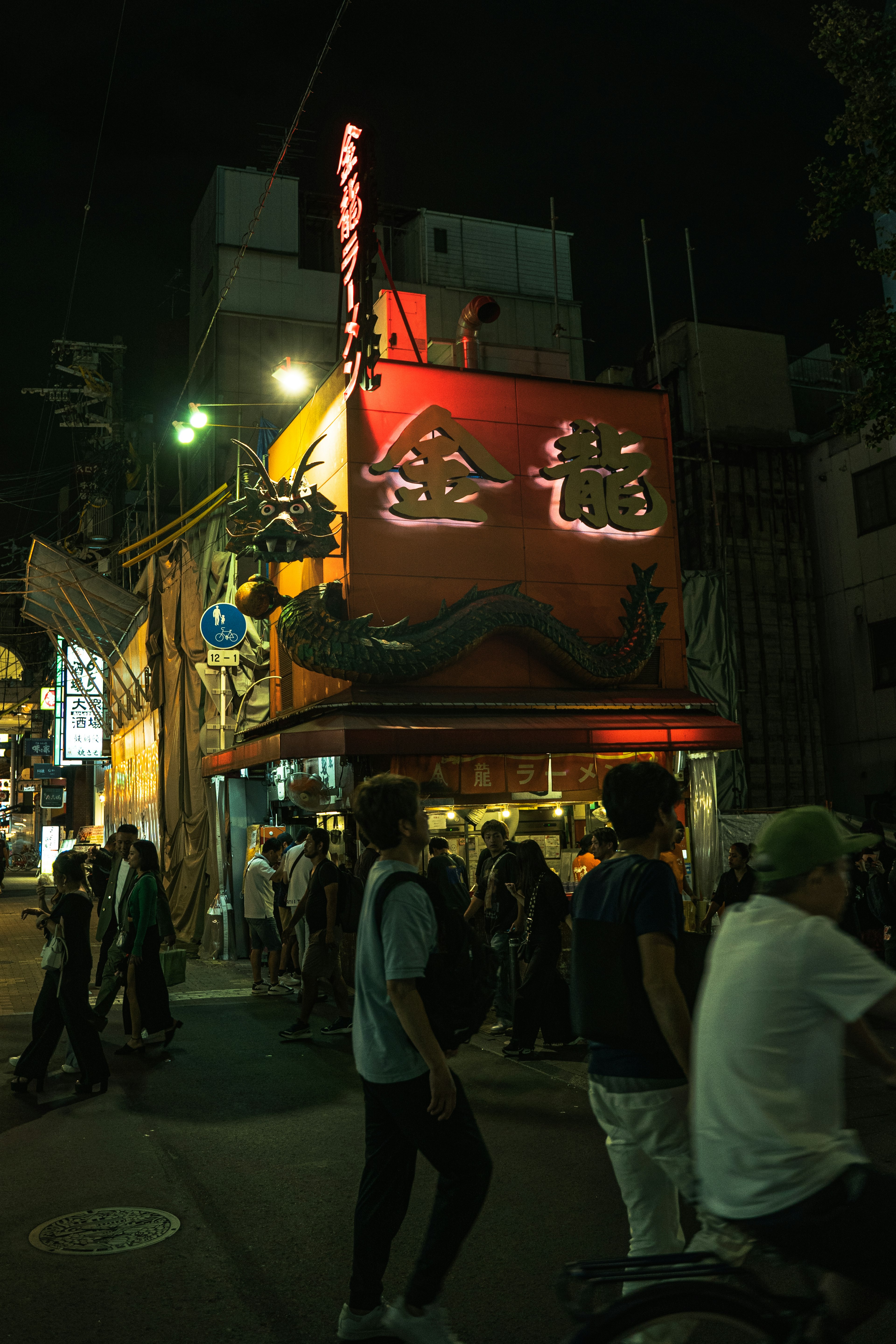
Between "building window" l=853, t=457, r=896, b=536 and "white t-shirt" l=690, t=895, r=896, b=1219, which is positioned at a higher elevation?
"building window" l=853, t=457, r=896, b=536

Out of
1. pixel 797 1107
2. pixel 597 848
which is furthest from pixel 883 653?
pixel 797 1107

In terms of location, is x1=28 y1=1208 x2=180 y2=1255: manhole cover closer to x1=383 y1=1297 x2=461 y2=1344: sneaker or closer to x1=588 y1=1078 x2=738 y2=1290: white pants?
x1=383 y1=1297 x2=461 y2=1344: sneaker

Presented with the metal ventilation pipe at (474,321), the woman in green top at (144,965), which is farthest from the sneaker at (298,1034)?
the metal ventilation pipe at (474,321)

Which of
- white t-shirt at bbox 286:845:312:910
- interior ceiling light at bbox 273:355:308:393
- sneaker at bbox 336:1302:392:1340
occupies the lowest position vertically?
sneaker at bbox 336:1302:392:1340

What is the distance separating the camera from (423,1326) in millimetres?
3719

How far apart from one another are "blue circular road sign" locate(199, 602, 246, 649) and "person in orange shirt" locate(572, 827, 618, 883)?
6.56 metres

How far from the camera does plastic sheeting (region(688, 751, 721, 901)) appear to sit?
15078 millimetres

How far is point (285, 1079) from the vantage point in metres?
8.57

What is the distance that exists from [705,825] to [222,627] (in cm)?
791

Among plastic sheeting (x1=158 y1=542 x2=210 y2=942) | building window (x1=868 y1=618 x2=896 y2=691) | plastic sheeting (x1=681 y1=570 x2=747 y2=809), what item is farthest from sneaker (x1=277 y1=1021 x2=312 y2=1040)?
building window (x1=868 y1=618 x2=896 y2=691)

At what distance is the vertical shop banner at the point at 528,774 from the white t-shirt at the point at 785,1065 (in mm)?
11481

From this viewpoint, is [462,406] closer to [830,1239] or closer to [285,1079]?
[285,1079]

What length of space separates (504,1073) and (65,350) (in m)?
35.4

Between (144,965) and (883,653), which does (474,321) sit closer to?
(883,653)
